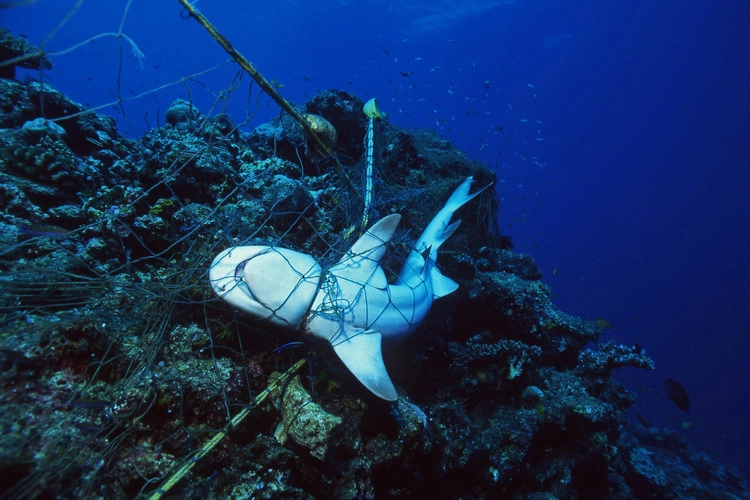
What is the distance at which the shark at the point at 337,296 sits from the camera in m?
2.95

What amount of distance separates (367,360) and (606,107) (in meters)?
121

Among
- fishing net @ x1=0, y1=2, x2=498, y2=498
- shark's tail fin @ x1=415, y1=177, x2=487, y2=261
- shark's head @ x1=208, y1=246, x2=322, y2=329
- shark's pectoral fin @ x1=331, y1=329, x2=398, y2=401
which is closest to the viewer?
fishing net @ x1=0, y1=2, x2=498, y2=498

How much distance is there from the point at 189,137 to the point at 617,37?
3622 inches

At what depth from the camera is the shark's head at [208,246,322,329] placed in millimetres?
2893

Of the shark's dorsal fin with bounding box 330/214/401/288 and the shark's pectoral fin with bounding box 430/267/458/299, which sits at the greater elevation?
the shark's pectoral fin with bounding box 430/267/458/299

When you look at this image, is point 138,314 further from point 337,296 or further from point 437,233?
point 437,233

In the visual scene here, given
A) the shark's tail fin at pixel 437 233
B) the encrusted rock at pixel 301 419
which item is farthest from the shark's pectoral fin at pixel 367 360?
the shark's tail fin at pixel 437 233

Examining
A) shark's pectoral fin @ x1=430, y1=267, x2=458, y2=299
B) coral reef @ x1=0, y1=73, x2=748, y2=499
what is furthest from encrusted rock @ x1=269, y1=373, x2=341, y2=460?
shark's pectoral fin @ x1=430, y1=267, x2=458, y2=299

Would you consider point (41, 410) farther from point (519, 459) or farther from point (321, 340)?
point (519, 459)

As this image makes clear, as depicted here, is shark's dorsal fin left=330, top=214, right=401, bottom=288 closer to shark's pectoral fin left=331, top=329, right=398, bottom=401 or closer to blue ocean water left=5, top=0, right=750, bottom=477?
shark's pectoral fin left=331, top=329, right=398, bottom=401

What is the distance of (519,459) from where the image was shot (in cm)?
409

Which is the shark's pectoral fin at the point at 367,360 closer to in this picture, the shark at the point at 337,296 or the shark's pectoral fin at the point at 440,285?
the shark at the point at 337,296

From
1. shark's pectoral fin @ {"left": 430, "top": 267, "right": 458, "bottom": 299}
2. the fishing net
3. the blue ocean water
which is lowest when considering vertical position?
the fishing net

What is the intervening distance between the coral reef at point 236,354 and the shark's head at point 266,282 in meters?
0.31
